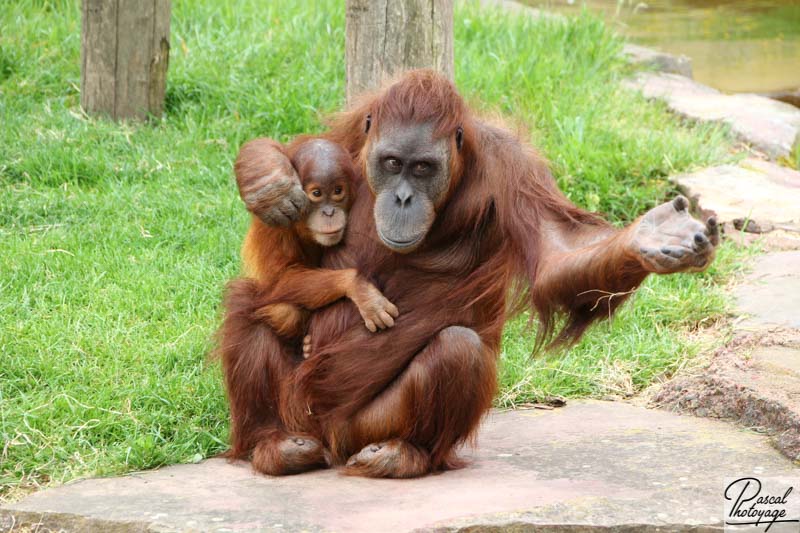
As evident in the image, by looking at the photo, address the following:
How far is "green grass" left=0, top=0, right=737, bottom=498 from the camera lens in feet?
13.1

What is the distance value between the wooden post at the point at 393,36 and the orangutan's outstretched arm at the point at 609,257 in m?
1.54

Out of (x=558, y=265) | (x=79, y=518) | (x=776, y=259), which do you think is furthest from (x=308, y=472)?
(x=776, y=259)

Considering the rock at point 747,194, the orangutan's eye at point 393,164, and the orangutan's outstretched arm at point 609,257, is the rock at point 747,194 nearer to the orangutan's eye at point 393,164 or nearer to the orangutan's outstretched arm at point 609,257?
the orangutan's outstretched arm at point 609,257

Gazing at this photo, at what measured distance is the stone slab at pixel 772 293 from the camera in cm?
459

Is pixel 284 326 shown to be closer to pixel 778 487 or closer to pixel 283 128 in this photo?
pixel 778 487

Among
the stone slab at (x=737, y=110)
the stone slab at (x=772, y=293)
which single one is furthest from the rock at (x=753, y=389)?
the stone slab at (x=737, y=110)

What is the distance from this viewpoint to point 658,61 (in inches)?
342

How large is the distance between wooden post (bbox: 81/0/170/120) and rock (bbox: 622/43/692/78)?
11.8ft

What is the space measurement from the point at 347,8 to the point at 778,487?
283cm

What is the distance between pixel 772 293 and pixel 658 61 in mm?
4173

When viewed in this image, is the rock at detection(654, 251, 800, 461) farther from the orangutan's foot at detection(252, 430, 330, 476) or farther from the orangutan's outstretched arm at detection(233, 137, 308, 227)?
the orangutan's outstretched arm at detection(233, 137, 308, 227)

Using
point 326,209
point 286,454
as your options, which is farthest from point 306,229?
point 286,454

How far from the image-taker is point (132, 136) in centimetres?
643

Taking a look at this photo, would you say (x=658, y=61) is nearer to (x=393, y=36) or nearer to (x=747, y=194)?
(x=747, y=194)
